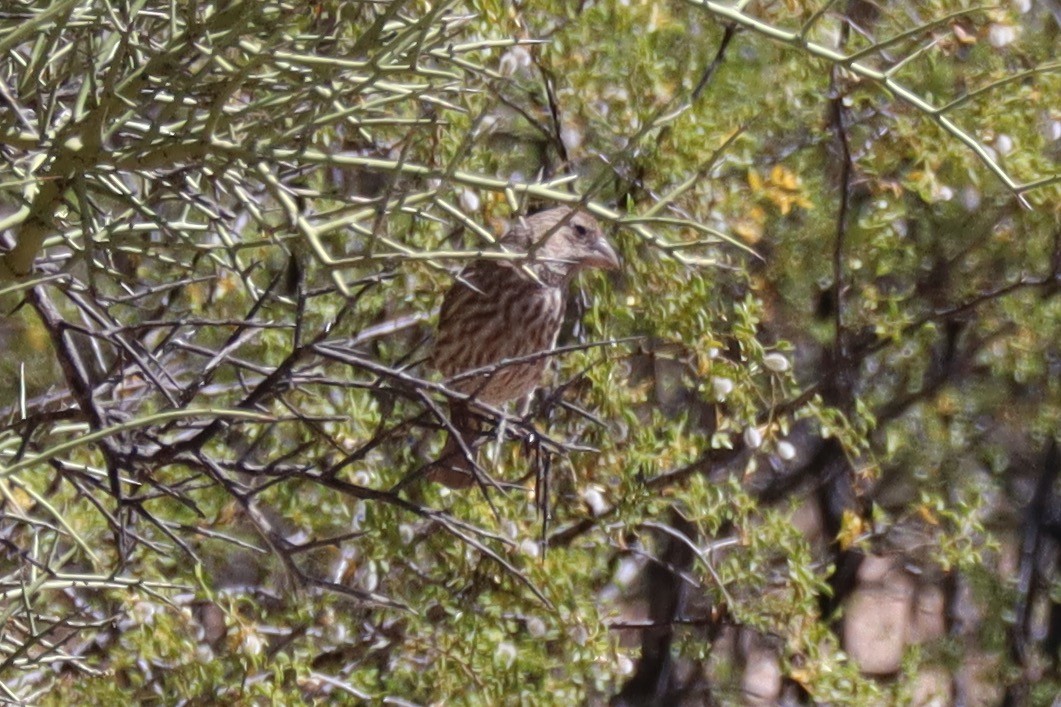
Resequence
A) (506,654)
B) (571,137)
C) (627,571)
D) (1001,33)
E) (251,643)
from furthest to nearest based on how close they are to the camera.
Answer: (627,571), (1001,33), (571,137), (506,654), (251,643)

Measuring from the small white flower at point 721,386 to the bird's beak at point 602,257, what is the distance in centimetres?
35

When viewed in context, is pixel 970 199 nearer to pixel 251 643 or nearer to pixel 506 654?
pixel 506 654

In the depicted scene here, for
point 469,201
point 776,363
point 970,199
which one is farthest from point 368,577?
point 970,199

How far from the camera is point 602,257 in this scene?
11.7 ft

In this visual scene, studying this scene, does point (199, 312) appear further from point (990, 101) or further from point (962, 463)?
point (962, 463)

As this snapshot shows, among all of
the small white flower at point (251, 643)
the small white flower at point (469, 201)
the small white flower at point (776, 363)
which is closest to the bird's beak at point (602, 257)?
the small white flower at point (469, 201)

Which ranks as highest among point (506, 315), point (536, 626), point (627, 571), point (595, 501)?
point (506, 315)

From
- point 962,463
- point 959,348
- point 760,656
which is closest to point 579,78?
point 959,348

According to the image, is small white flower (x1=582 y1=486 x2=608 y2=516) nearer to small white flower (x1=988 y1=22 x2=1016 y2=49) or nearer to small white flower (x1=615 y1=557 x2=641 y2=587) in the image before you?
small white flower (x1=615 y1=557 x2=641 y2=587)

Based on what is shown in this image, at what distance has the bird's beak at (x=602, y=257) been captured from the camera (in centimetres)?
357

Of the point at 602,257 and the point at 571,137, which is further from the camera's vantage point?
the point at 571,137

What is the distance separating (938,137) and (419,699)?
1.88 meters

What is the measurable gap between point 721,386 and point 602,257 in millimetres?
419

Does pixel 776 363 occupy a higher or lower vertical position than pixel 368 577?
higher
